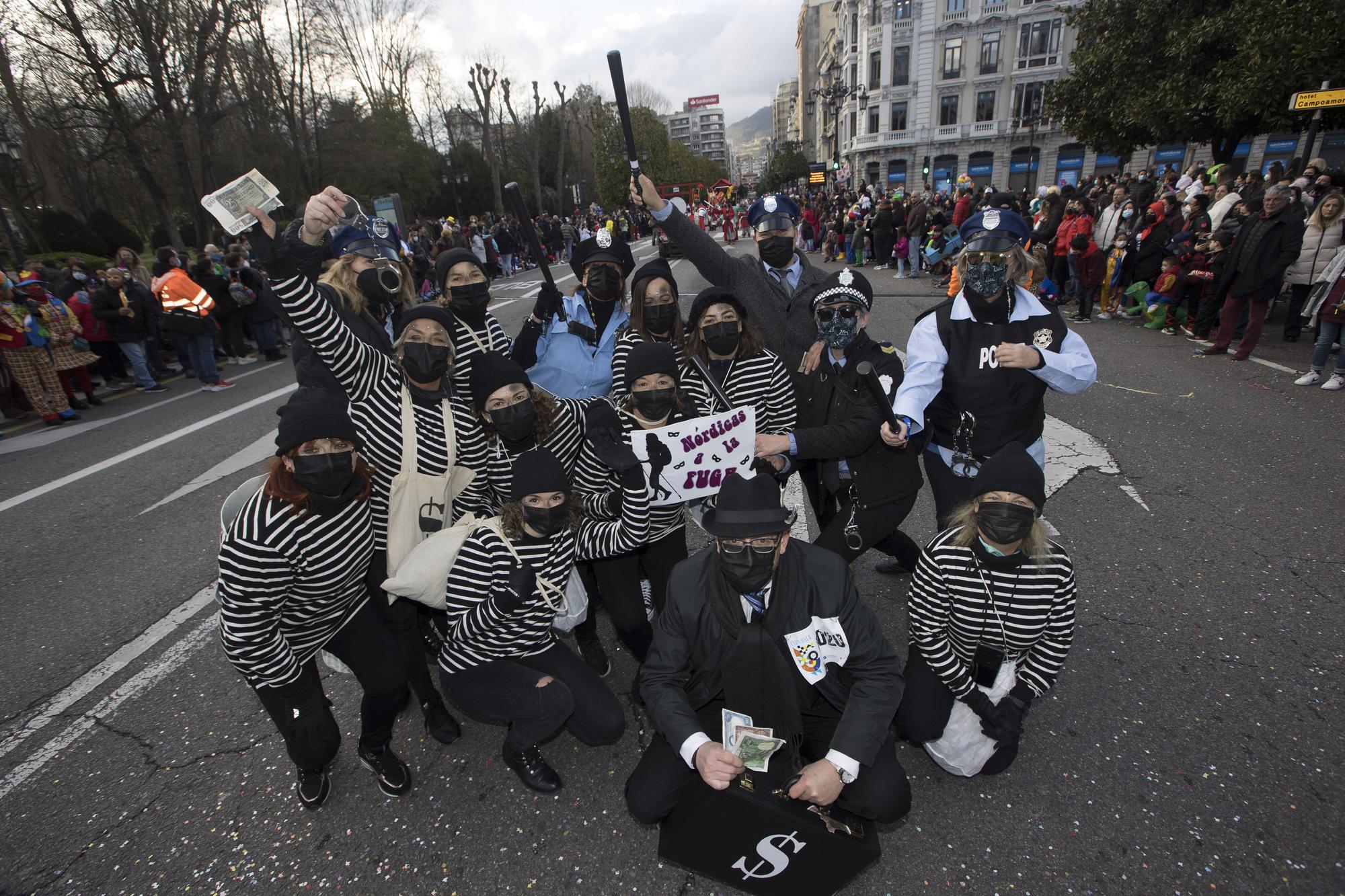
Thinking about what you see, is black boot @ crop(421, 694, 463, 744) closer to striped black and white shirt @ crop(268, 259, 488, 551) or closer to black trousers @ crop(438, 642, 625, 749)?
black trousers @ crop(438, 642, 625, 749)

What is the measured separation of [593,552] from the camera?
10.8 feet

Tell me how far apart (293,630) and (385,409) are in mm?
1048

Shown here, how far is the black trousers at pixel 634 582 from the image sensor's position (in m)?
3.56

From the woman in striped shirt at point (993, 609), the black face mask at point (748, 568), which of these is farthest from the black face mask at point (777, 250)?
the black face mask at point (748, 568)

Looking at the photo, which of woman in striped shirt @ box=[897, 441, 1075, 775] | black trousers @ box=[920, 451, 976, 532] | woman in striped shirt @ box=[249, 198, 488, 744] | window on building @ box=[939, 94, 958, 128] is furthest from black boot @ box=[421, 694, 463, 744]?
window on building @ box=[939, 94, 958, 128]

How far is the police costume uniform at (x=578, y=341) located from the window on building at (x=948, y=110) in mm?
60749

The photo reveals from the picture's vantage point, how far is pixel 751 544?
2.51 m

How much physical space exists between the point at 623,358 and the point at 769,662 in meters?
1.84

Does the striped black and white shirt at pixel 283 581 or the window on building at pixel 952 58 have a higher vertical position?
the window on building at pixel 952 58

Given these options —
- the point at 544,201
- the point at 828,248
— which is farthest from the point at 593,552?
the point at 544,201

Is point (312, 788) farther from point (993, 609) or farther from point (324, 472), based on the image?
point (993, 609)

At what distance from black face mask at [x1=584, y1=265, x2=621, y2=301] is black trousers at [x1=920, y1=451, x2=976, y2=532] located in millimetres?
2156

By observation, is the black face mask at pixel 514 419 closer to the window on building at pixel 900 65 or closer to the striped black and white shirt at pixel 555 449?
the striped black and white shirt at pixel 555 449

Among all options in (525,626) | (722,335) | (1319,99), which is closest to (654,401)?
(722,335)
